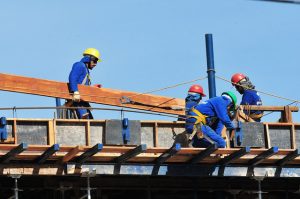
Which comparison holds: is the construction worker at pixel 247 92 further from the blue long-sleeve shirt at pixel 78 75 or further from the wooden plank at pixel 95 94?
the blue long-sleeve shirt at pixel 78 75

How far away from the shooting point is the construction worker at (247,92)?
85.0 feet

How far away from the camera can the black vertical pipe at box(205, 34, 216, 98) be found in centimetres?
2706

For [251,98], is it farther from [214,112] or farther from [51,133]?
[51,133]

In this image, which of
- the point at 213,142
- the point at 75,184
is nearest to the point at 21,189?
the point at 75,184

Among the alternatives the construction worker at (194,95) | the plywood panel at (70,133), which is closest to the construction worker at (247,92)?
the construction worker at (194,95)

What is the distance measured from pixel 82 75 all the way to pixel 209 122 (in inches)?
137

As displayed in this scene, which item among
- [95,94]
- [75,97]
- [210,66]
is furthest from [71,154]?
[210,66]

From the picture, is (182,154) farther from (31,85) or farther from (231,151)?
(31,85)

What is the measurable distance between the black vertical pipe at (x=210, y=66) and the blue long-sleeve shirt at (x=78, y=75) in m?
3.58

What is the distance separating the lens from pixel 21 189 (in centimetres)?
2377

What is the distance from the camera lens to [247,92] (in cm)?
2639

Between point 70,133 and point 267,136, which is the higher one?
point 70,133

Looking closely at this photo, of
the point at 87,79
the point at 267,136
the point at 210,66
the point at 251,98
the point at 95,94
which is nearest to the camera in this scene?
the point at 95,94

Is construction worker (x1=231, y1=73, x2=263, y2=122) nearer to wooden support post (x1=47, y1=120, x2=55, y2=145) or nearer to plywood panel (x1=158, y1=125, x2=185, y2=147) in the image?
plywood panel (x1=158, y1=125, x2=185, y2=147)
